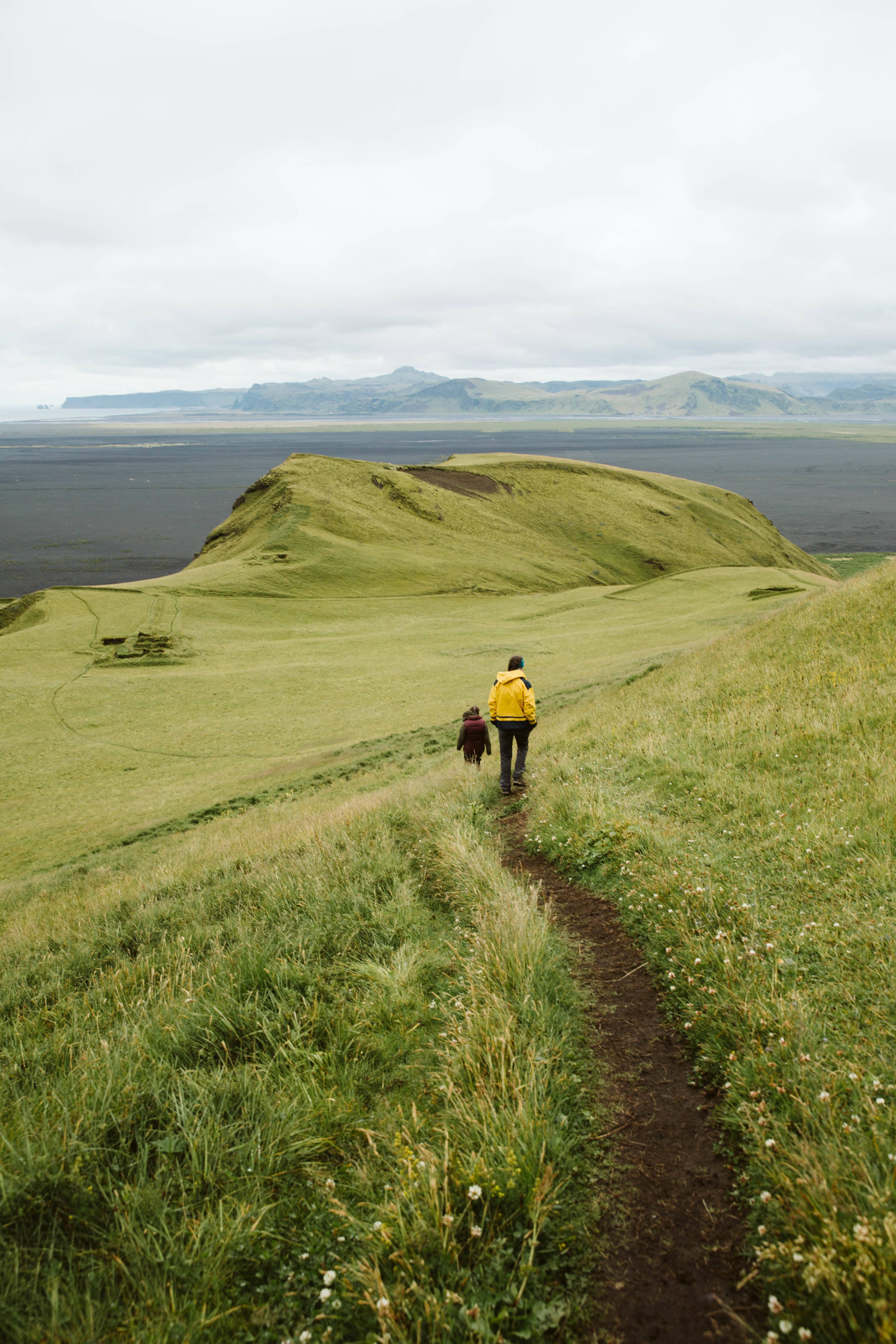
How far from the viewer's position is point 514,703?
1227cm

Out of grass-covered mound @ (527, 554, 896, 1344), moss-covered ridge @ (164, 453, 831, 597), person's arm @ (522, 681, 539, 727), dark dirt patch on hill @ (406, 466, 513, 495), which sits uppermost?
dark dirt patch on hill @ (406, 466, 513, 495)

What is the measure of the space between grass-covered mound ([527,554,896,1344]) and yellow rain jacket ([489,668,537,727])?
3.53 feet

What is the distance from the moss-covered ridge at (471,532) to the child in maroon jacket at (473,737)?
4817 cm

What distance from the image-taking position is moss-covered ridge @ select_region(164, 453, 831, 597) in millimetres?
69062

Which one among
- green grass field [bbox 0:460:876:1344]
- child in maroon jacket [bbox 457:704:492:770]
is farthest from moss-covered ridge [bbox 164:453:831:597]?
green grass field [bbox 0:460:876:1344]

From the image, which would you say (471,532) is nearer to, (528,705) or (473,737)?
(473,737)

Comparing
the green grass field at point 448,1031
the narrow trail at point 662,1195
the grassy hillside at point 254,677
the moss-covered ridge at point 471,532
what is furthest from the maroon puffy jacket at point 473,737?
the moss-covered ridge at point 471,532

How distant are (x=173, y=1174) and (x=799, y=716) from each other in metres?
9.99

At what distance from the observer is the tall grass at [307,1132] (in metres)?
3.56

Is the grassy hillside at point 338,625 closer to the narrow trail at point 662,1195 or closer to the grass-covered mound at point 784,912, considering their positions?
the grass-covered mound at point 784,912

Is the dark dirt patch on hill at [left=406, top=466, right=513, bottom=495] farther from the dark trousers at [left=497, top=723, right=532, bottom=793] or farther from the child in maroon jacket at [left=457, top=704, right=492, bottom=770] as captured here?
the dark trousers at [left=497, top=723, right=532, bottom=793]

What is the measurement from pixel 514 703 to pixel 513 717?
23 cm

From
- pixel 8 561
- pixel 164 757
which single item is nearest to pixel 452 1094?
pixel 164 757

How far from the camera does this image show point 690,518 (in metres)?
101
